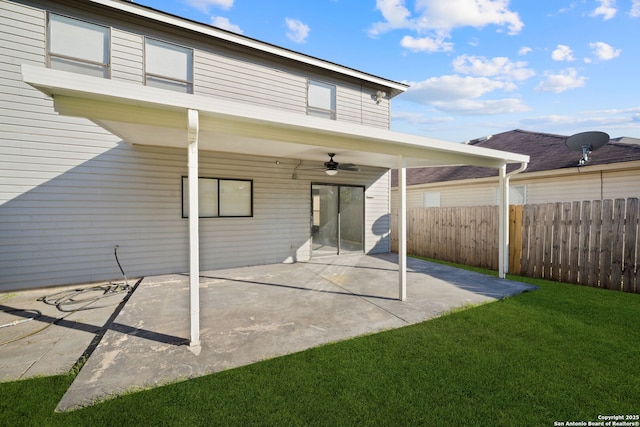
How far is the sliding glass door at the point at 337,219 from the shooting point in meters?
8.07

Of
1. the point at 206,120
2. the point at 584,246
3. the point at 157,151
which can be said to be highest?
the point at 157,151

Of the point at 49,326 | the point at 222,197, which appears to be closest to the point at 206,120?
the point at 49,326

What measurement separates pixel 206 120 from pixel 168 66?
166 inches

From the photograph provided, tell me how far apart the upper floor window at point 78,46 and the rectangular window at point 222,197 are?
8.87 feet

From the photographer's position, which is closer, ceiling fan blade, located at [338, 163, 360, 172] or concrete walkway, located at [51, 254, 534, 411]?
concrete walkway, located at [51, 254, 534, 411]

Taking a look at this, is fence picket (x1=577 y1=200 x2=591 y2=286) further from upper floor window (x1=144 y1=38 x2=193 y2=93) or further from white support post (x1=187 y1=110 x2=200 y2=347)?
upper floor window (x1=144 y1=38 x2=193 y2=93)

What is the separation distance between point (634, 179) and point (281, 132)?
9.69 m

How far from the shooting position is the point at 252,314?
402 centimetres

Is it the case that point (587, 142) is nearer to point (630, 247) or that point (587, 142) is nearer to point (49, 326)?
point (630, 247)

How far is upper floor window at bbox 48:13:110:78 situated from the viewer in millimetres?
5277

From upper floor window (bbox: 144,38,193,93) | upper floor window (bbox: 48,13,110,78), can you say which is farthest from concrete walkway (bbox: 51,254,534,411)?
upper floor window (bbox: 48,13,110,78)

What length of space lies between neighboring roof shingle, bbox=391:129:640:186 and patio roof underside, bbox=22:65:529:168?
535 centimetres

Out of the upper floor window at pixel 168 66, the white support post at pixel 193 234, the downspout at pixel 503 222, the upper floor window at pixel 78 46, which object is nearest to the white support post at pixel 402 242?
the downspout at pixel 503 222

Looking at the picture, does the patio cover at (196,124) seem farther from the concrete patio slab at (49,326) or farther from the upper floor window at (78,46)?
the upper floor window at (78,46)
